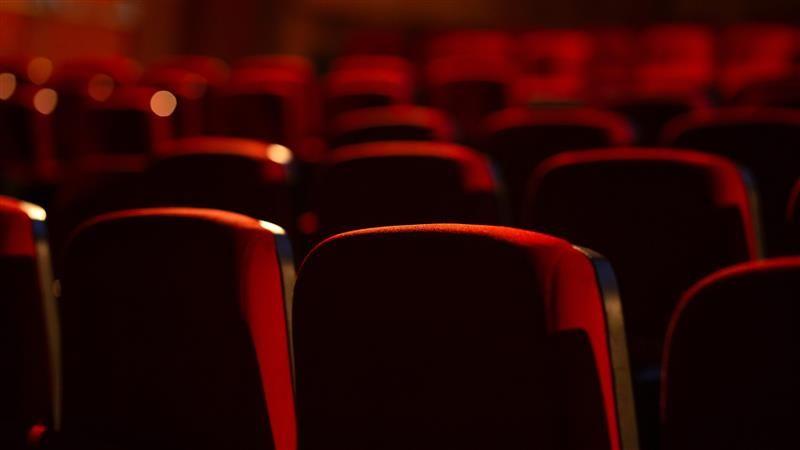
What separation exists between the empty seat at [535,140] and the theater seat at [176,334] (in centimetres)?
170

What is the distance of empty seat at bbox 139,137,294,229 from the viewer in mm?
2334

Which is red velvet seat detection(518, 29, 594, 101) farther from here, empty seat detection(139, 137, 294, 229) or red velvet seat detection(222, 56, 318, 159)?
empty seat detection(139, 137, 294, 229)

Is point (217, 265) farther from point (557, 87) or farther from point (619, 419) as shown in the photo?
point (557, 87)

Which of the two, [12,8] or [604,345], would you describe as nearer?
[604,345]

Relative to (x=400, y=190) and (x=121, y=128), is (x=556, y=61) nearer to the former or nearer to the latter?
(x=121, y=128)

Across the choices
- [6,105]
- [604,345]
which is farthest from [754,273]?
[6,105]

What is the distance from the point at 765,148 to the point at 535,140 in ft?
2.30

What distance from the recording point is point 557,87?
7699 millimetres

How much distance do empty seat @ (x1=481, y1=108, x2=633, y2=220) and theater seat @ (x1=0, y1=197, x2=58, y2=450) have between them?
5.37ft

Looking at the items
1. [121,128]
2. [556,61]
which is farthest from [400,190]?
[556,61]

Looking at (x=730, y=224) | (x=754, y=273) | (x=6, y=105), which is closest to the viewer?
(x=754, y=273)

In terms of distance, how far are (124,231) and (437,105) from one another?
4523mm

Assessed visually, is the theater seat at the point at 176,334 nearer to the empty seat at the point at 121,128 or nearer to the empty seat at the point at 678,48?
the empty seat at the point at 121,128

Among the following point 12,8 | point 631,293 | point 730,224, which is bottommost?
point 631,293
